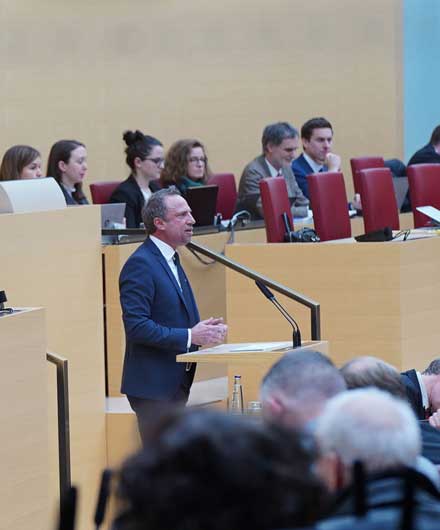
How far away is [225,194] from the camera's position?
9.10m

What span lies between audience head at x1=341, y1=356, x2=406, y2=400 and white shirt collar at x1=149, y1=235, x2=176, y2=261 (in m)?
2.57

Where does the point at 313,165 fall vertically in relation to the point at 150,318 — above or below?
above

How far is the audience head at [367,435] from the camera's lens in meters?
1.64

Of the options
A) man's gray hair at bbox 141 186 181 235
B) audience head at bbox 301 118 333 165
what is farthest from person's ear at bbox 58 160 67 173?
audience head at bbox 301 118 333 165

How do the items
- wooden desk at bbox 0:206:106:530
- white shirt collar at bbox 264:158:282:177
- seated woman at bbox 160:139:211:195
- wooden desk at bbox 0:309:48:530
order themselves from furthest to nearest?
1. white shirt collar at bbox 264:158:282:177
2. seated woman at bbox 160:139:211:195
3. wooden desk at bbox 0:206:106:530
4. wooden desk at bbox 0:309:48:530

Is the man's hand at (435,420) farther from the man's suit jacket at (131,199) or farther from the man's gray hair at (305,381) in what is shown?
the man's suit jacket at (131,199)

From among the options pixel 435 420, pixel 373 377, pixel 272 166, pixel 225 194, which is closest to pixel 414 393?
pixel 435 420

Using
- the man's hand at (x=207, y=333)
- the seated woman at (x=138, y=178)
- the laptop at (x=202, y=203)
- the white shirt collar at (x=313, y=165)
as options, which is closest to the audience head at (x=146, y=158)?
the seated woman at (x=138, y=178)

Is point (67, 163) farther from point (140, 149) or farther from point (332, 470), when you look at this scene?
point (332, 470)

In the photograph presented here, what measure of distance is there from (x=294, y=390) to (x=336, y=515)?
640 mm

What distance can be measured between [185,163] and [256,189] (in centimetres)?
47

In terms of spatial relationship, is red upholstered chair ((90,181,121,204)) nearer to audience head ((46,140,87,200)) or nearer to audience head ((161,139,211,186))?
audience head ((161,139,211,186))

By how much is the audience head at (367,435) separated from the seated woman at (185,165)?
21.2 ft

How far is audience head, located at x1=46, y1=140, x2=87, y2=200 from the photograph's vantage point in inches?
284
